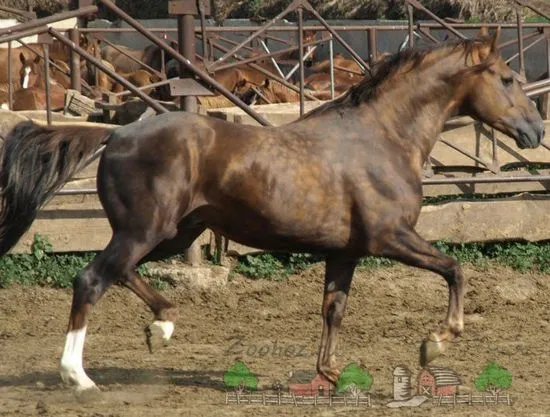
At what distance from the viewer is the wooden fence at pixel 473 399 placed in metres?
6.38

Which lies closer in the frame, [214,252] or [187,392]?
[187,392]

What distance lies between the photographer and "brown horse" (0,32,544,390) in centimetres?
648

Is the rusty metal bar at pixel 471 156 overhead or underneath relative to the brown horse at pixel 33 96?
underneath

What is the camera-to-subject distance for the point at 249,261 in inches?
391

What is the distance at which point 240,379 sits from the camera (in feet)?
22.9

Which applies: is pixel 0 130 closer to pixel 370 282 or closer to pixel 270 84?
pixel 370 282

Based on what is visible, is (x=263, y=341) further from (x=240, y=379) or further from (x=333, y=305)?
(x=333, y=305)

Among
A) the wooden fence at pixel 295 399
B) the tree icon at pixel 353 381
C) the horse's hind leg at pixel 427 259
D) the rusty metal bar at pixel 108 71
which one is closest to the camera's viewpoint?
the wooden fence at pixel 295 399

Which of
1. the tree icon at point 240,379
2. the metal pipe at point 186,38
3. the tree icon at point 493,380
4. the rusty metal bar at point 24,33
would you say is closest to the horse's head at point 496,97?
the tree icon at point 493,380

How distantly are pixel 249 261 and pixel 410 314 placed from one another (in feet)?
4.73

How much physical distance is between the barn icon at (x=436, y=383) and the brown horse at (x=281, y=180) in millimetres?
189

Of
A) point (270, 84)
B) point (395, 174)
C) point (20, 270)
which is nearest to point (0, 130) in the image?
point (20, 270)

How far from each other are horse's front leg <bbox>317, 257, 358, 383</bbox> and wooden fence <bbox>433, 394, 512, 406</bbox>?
0.65 metres

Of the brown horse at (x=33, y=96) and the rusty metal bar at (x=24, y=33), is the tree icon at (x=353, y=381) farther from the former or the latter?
the brown horse at (x=33, y=96)
